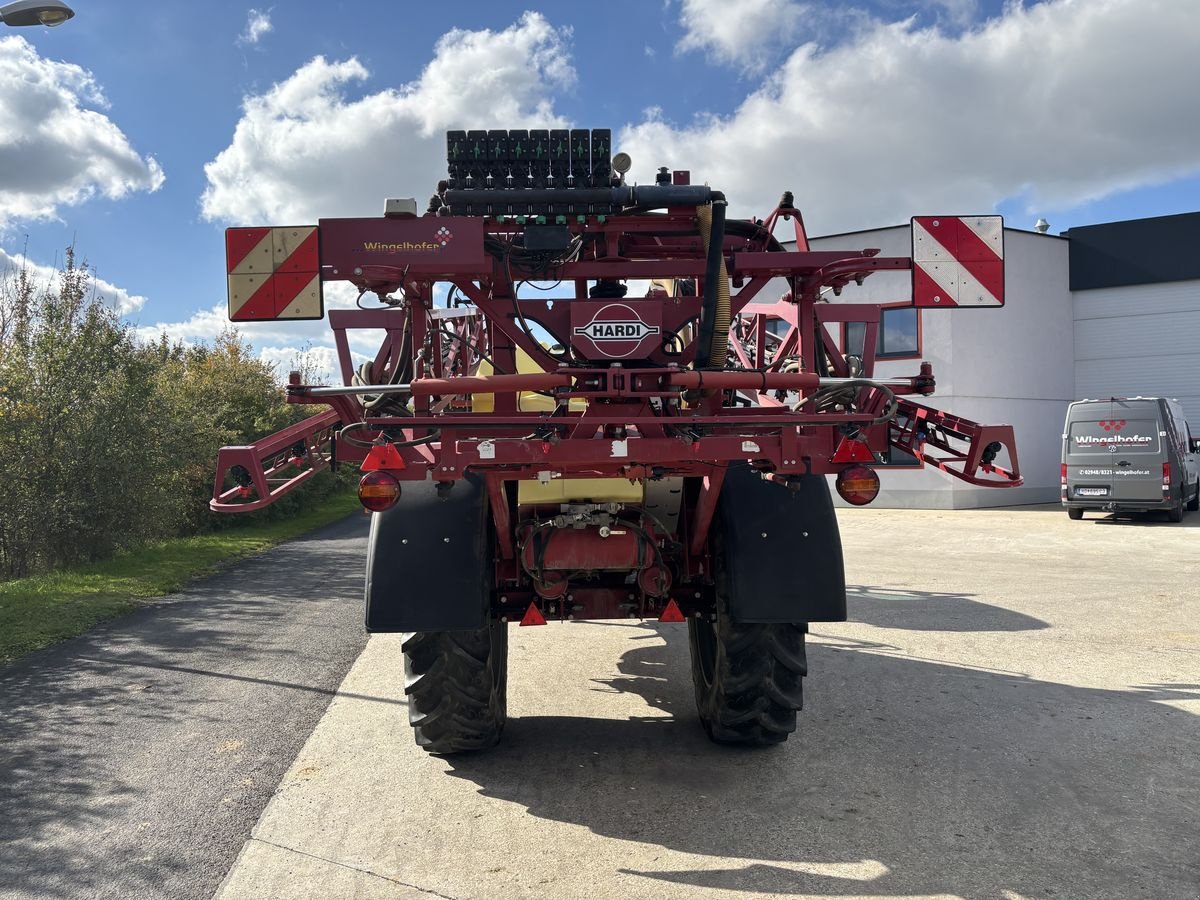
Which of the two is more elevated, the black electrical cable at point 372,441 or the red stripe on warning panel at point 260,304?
the red stripe on warning panel at point 260,304

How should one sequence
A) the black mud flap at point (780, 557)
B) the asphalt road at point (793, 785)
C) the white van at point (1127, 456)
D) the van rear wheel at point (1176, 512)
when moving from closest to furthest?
the asphalt road at point (793, 785), the black mud flap at point (780, 557), the white van at point (1127, 456), the van rear wheel at point (1176, 512)

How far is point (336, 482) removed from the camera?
28.8 meters

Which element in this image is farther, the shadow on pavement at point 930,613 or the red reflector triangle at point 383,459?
the shadow on pavement at point 930,613

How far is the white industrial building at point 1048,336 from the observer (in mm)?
20688

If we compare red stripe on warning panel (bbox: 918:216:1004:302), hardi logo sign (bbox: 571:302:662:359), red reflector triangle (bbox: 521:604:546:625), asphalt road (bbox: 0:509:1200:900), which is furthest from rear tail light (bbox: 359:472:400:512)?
red stripe on warning panel (bbox: 918:216:1004:302)

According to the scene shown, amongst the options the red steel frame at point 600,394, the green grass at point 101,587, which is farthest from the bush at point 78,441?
the red steel frame at point 600,394

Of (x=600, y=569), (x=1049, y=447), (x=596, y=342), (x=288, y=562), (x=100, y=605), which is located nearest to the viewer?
(x=596, y=342)

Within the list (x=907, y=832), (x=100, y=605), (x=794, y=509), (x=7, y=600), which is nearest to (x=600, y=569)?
(x=794, y=509)

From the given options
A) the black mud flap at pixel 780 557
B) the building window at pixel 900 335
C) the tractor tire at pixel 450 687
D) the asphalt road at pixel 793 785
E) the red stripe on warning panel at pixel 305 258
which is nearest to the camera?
the asphalt road at pixel 793 785

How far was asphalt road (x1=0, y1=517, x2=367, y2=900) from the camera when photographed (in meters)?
3.55

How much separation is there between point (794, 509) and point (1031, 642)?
163 inches

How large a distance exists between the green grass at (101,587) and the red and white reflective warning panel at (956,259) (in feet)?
23.9

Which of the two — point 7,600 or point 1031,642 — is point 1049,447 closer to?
point 1031,642

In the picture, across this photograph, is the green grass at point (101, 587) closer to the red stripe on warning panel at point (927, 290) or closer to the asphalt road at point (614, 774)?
the asphalt road at point (614, 774)
